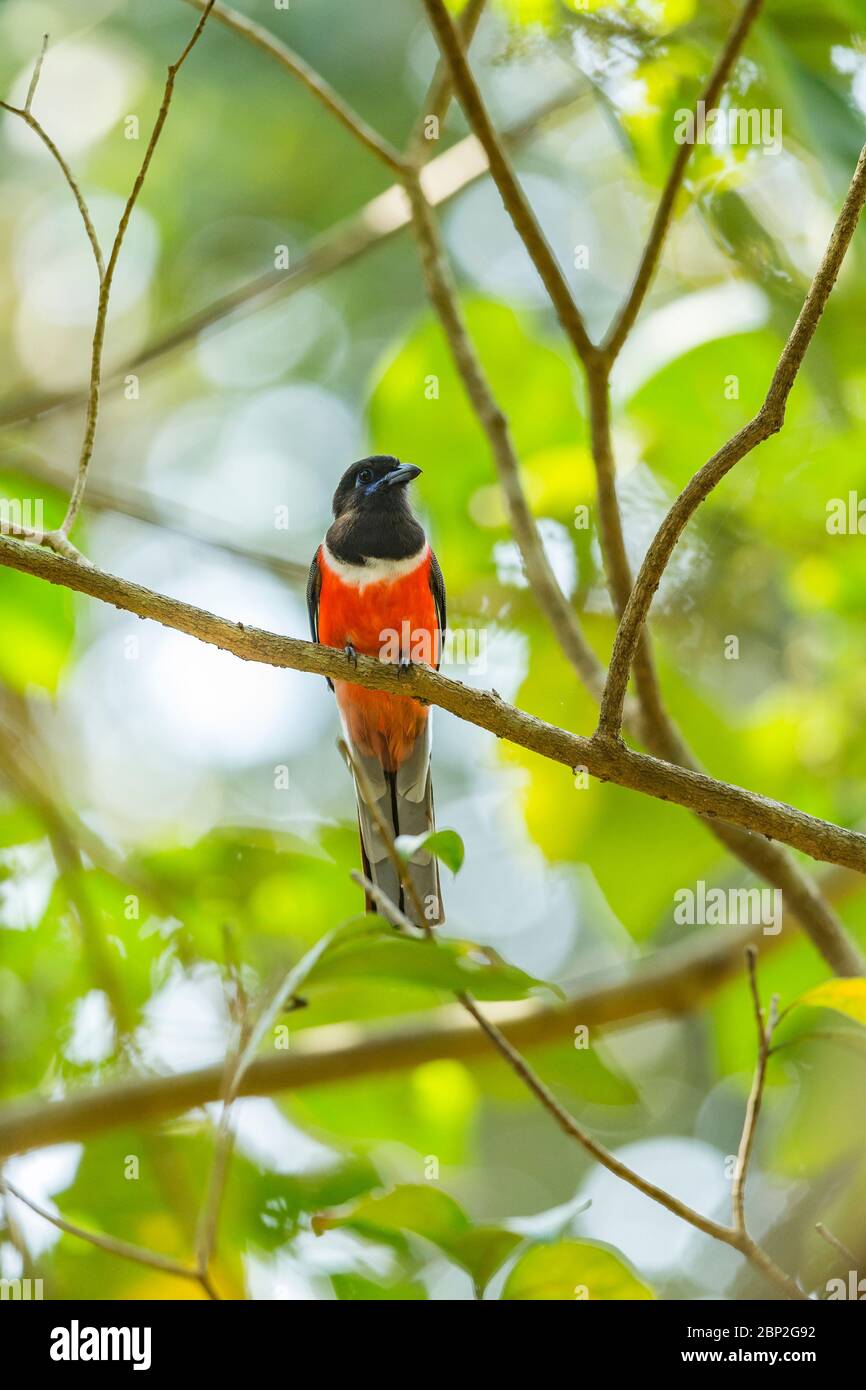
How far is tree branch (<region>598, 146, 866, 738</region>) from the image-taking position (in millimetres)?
2668

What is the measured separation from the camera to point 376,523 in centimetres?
519

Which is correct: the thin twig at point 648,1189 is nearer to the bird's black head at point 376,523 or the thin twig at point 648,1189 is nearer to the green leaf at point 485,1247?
the green leaf at point 485,1247

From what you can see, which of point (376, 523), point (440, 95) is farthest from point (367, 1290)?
point (440, 95)

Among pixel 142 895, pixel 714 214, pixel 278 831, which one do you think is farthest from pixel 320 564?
pixel 714 214

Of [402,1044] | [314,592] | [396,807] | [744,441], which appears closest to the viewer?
[744,441]

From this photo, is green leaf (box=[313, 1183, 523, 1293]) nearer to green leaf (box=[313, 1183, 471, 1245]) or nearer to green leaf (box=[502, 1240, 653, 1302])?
green leaf (box=[313, 1183, 471, 1245])

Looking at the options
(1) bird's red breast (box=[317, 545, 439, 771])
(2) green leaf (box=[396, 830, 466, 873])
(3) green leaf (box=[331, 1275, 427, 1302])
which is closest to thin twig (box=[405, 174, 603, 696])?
(1) bird's red breast (box=[317, 545, 439, 771])

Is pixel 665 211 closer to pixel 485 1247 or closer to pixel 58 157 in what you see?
pixel 58 157

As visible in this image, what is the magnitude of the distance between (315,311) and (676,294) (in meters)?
4.11

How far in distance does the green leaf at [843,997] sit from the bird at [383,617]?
2.03m

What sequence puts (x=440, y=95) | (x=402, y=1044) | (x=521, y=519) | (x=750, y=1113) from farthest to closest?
(x=440, y=95), (x=402, y=1044), (x=521, y=519), (x=750, y=1113)

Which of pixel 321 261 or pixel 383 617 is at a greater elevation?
pixel 321 261

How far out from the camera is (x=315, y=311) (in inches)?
413

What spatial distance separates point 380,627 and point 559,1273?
2.48 m
